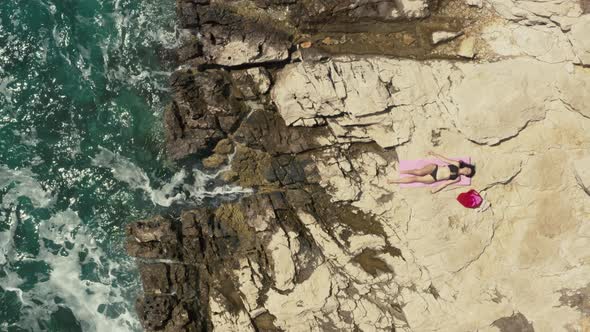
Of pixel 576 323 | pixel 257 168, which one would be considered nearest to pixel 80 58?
pixel 257 168

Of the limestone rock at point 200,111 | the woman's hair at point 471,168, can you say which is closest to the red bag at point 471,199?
the woman's hair at point 471,168

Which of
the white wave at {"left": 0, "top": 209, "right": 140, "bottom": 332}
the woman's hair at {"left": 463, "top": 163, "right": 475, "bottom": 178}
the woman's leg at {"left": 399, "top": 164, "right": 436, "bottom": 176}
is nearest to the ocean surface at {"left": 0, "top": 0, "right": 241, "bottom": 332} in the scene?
the white wave at {"left": 0, "top": 209, "right": 140, "bottom": 332}

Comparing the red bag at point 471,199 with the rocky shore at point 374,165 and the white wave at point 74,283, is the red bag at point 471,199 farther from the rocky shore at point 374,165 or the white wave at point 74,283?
the white wave at point 74,283

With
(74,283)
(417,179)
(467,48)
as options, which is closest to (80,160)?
(74,283)

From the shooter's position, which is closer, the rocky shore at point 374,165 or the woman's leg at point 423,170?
the rocky shore at point 374,165

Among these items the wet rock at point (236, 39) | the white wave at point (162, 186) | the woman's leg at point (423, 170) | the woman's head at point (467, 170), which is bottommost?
the woman's head at point (467, 170)
